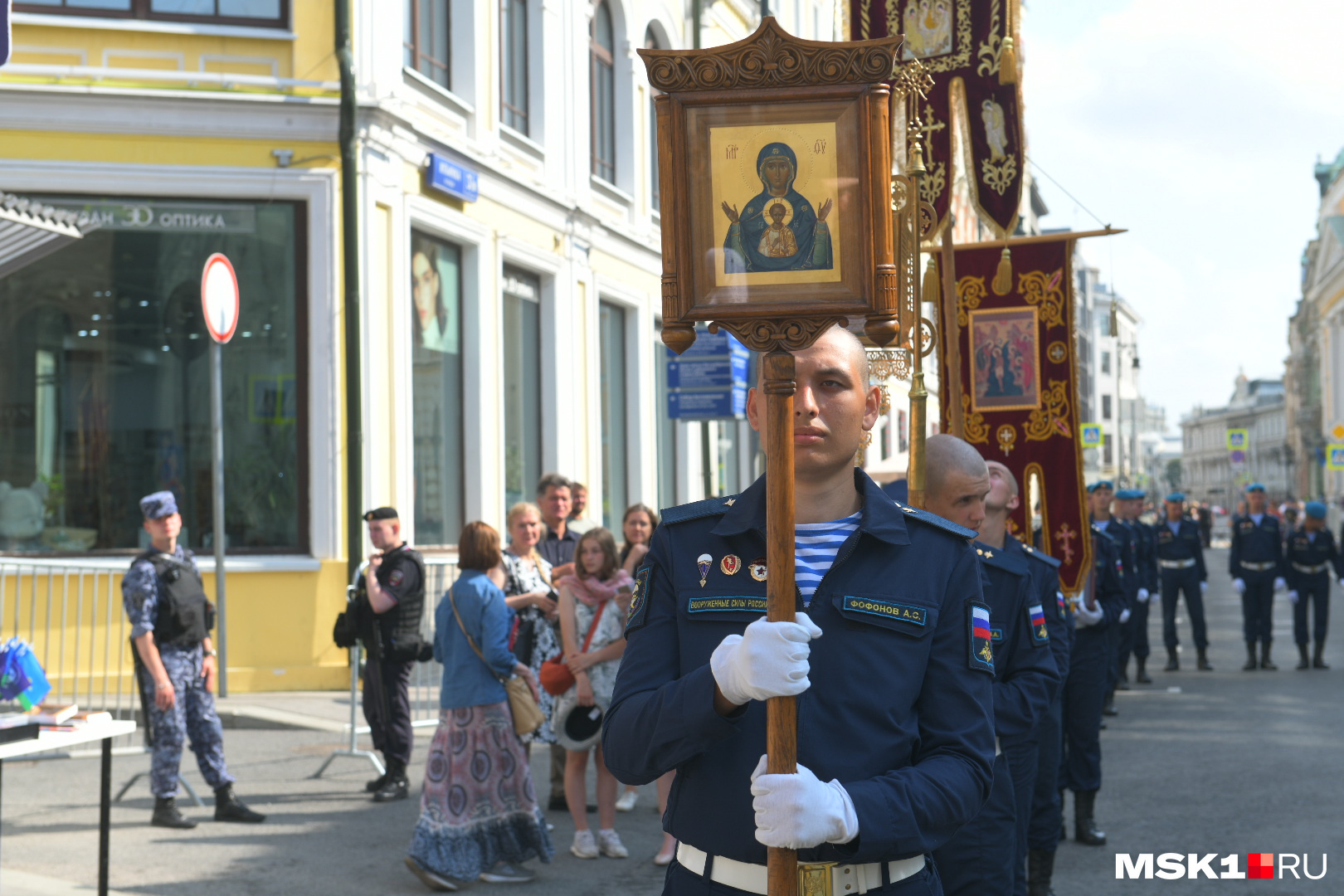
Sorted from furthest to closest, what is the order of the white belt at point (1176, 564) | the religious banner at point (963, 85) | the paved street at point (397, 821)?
1. the white belt at point (1176, 564)
2. the religious banner at point (963, 85)
3. the paved street at point (397, 821)

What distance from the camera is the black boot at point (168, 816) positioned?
8367 mm

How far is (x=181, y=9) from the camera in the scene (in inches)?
546

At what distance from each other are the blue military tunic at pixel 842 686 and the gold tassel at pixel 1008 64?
503 centimetres

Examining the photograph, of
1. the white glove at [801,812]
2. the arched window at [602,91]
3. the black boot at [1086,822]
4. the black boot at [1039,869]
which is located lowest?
the black boot at [1086,822]

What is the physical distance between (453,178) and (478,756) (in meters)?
9.15

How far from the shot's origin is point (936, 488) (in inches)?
202

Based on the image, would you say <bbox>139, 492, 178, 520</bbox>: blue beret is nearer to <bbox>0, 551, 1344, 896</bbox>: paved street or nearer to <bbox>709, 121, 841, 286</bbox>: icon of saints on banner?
<bbox>0, 551, 1344, 896</bbox>: paved street

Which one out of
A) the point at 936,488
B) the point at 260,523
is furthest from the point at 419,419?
the point at 936,488

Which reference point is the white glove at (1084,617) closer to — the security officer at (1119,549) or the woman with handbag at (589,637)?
the woman with handbag at (589,637)

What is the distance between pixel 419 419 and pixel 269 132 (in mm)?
3322

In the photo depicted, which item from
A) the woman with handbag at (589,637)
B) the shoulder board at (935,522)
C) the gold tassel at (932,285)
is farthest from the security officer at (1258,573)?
the shoulder board at (935,522)

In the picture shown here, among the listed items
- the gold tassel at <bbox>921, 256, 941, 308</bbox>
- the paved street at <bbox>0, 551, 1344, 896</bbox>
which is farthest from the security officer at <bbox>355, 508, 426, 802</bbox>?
the gold tassel at <bbox>921, 256, 941, 308</bbox>

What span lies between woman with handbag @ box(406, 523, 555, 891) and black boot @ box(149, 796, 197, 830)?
180cm

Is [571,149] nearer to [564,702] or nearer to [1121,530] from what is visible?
[1121,530]
